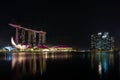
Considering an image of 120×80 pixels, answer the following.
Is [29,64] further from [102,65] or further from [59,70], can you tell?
[102,65]

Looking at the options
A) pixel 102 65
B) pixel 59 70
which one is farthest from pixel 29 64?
pixel 102 65

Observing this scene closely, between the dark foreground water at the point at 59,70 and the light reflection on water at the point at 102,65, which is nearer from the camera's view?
the dark foreground water at the point at 59,70

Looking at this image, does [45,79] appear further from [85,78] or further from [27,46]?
[27,46]

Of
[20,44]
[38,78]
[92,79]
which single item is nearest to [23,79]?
[38,78]

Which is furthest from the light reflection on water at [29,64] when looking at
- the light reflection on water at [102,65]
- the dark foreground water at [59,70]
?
the light reflection on water at [102,65]

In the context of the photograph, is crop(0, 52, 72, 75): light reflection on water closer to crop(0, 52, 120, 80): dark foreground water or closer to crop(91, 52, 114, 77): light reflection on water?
crop(0, 52, 120, 80): dark foreground water

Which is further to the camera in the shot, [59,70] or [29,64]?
[29,64]

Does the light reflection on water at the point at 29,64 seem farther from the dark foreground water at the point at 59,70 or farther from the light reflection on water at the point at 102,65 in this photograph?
the light reflection on water at the point at 102,65

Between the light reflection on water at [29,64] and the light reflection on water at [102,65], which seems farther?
the light reflection on water at [29,64]

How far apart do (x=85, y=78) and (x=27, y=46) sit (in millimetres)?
142650

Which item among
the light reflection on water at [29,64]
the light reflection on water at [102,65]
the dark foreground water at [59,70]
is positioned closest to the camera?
the dark foreground water at [59,70]

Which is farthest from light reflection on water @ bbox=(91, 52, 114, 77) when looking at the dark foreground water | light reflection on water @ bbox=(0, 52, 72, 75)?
light reflection on water @ bbox=(0, 52, 72, 75)

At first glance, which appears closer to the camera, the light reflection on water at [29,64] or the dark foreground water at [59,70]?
the dark foreground water at [59,70]

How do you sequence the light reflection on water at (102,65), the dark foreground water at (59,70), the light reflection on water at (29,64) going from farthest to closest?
1. the light reflection on water at (29,64)
2. the light reflection on water at (102,65)
3. the dark foreground water at (59,70)
